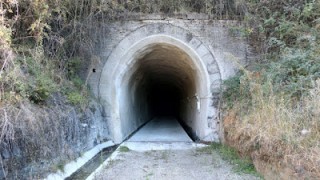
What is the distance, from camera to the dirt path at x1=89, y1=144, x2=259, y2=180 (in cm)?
577

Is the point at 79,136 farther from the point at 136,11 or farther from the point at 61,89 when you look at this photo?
the point at 136,11

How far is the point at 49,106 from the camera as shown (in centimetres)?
586

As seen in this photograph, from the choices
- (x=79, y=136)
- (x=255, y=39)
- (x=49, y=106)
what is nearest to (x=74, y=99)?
(x=79, y=136)

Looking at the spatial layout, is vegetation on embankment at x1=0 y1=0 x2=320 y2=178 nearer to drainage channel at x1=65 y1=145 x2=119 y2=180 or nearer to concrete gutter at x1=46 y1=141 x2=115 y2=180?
concrete gutter at x1=46 y1=141 x2=115 y2=180

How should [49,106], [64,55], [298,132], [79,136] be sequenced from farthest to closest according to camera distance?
[64,55] → [79,136] → [49,106] → [298,132]

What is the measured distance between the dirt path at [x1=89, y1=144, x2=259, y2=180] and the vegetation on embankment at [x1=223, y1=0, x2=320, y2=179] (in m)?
0.62

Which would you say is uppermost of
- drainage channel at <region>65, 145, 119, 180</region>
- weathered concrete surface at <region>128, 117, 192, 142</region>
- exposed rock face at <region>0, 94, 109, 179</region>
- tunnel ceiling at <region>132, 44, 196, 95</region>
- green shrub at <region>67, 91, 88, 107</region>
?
tunnel ceiling at <region>132, 44, 196, 95</region>

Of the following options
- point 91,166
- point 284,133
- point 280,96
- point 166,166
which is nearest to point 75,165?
point 91,166

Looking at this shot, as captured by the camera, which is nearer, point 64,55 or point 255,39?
point 64,55

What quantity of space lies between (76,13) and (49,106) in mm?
3340

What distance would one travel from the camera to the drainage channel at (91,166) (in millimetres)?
5949

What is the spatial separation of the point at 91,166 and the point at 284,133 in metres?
3.76

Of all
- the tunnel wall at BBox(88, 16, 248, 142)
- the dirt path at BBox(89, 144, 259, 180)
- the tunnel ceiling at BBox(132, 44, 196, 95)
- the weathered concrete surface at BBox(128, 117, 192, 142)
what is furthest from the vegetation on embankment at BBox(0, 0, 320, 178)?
the weathered concrete surface at BBox(128, 117, 192, 142)

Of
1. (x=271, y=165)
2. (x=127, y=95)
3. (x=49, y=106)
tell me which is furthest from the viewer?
(x=127, y=95)
